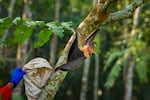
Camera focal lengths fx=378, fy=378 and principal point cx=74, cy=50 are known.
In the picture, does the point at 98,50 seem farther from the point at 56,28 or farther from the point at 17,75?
the point at 56,28

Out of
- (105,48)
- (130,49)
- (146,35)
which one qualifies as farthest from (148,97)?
(130,49)

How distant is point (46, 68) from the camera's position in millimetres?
2188

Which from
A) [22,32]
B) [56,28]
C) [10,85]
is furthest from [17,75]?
[56,28]

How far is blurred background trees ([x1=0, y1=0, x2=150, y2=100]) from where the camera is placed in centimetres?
773

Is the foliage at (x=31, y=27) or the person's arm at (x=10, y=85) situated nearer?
the foliage at (x=31, y=27)

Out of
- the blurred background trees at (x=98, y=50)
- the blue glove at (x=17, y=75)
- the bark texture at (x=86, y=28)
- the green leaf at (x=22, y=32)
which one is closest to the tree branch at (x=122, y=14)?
the bark texture at (x=86, y=28)

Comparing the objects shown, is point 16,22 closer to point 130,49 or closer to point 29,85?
point 29,85

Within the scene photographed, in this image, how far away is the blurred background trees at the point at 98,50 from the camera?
7.73 m

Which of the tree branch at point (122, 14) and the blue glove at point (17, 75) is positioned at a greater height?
the tree branch at point (122, 14)

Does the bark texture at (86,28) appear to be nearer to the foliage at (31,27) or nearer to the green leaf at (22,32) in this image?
the foliage at (31,27)

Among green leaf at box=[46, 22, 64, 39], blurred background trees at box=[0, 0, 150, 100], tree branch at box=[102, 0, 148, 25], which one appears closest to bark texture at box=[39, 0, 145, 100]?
tree branch at box=[102, 0, 148, 25]

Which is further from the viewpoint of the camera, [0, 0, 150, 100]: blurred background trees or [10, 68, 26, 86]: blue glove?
[0, 0, 150, 100]: blurred background trees

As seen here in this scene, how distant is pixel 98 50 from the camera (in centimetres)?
929

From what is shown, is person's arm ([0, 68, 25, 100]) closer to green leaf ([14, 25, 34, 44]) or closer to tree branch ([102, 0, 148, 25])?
green leaf ([14, 25, 34, 44])
